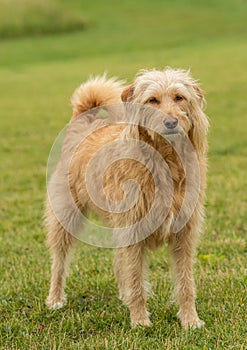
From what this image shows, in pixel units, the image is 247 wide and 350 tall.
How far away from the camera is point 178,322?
4.61 meters

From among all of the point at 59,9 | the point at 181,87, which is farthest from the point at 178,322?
the point at 59,9

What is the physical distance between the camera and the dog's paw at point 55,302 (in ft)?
16.6

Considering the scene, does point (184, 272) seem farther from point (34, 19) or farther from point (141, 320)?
point (34, 19)

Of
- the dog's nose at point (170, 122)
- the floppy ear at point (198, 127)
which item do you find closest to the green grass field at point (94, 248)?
the floppy ear at point (198, 127)

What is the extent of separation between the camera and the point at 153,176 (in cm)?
430

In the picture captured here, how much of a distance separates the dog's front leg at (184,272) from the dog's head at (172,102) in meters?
0.69

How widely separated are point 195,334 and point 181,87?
1.62m

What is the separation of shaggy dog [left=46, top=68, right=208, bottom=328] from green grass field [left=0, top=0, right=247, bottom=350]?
0.81ft

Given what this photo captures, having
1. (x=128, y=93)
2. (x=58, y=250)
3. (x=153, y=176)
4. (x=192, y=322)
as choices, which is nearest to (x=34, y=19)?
(x=58, y=250)

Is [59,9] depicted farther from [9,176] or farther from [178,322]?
[178,322]

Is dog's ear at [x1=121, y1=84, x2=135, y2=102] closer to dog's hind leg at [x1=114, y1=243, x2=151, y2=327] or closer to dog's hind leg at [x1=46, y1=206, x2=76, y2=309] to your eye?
dog's hind leg at [x1=114, y1=243, x2=151, y2=327]

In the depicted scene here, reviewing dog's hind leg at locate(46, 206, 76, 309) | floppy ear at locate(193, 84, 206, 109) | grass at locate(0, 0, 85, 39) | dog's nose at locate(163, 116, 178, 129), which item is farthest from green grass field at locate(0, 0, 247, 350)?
grass at locate(0, 0, 85, 39)

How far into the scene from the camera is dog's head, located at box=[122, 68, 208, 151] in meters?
4.05

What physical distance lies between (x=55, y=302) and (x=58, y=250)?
44 cm
